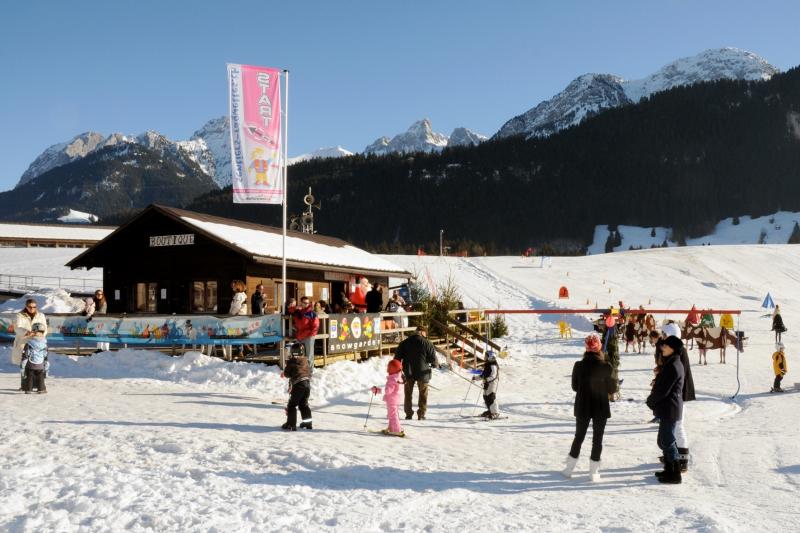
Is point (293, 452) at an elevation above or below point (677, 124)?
below

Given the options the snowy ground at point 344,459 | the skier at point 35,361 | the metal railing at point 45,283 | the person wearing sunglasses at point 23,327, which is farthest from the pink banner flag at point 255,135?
the metal railing at point 45,283

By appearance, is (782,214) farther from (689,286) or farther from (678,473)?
(678,473)

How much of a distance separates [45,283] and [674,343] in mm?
38490

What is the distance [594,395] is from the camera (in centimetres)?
779

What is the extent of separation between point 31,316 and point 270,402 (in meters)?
5.24

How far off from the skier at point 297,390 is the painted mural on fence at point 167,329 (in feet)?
16.7

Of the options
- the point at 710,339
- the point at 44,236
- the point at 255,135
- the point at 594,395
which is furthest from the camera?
the point at 44,236

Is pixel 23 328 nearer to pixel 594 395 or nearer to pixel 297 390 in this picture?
pixel 297 390

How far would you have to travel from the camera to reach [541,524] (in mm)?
6285

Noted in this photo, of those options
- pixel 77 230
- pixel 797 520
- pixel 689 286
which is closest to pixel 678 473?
pixel 797 520

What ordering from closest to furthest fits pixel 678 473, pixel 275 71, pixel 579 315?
pixel 678 473, pixel 275 71, pixel 579 315

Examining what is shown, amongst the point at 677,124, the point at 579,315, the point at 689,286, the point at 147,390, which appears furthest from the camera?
the point at 677,124

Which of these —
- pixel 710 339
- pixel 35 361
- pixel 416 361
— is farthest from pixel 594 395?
pixel 710 339

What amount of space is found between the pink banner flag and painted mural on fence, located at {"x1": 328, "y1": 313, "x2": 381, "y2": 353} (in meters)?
3.38
